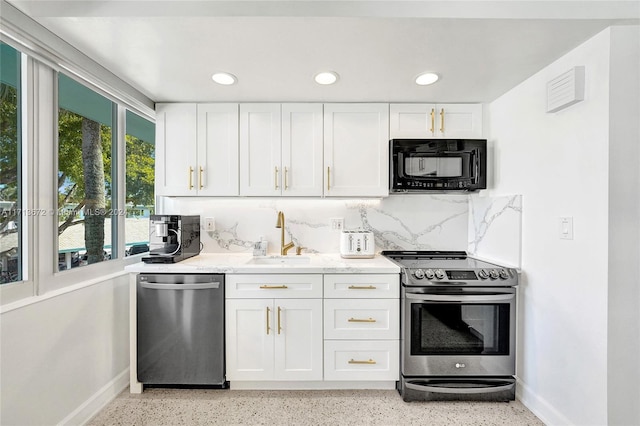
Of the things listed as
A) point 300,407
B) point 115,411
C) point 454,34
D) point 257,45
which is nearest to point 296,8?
point 257,45

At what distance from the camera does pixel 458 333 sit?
210cm

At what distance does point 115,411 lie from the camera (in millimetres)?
1983

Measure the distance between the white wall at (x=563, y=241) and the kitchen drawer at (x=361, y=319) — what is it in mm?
888

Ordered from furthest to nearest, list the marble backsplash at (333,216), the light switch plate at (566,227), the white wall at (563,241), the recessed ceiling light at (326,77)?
the marble backsplash at (333,216)
the recessed ceiling light at (326,77)
the light switch plate at (566,227)
the white wall at (563,241)

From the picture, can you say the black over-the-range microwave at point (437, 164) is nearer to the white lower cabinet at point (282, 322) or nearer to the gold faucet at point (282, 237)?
the gold faucet at point (282, 237)

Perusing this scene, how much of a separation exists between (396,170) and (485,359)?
1450 millimetres

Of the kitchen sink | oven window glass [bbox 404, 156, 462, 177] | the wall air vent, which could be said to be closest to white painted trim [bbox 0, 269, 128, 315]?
the kitchen sink

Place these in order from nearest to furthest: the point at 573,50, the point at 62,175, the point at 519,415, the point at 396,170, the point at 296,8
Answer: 1. the point at 296,8
2. the point at 573,50
3. the point at 62,175
4. the point at 519,415
5. the point at 396,170

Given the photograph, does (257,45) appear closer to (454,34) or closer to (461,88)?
(454,34)

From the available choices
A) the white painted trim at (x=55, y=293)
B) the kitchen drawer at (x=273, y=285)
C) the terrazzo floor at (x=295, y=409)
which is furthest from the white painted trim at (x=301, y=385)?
the white painted trim at (x=55, y=293)

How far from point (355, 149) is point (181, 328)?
6.04ft

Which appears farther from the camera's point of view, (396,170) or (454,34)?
(396,170)

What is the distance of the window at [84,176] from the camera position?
1.83 m

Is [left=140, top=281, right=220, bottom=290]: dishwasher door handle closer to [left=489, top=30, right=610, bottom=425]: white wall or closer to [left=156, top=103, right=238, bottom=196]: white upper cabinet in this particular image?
[left=156, top=103, right=238, bottom=196]: white upper cabinet
